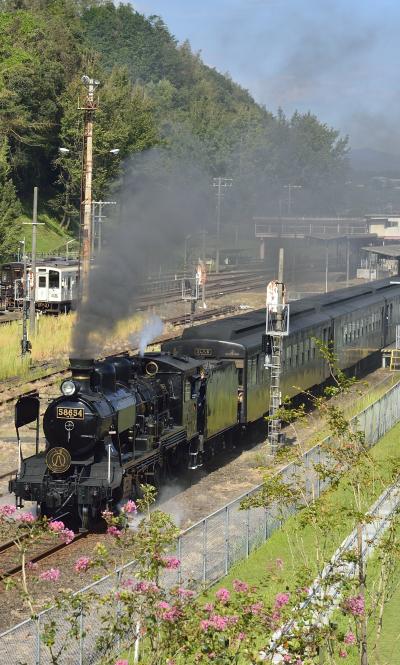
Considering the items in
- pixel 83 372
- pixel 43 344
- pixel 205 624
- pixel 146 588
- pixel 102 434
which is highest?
pixel 83 372

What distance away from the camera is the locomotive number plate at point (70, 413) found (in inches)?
773

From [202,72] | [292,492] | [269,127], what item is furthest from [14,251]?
[202,72]

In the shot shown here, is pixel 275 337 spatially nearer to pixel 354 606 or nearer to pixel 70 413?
pixel 70 413

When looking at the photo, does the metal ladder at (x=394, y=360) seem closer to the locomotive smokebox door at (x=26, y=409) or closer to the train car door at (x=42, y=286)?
the train car door at (x=42, y=286)

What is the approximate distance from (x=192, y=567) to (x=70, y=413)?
12.2 ft

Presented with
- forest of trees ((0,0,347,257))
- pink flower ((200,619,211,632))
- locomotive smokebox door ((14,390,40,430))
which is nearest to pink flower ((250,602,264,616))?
pink flower ((200,619,211,632))

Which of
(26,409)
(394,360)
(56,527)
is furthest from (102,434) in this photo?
(394,360)

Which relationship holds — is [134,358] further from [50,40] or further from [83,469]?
[50,40]

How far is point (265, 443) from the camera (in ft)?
102

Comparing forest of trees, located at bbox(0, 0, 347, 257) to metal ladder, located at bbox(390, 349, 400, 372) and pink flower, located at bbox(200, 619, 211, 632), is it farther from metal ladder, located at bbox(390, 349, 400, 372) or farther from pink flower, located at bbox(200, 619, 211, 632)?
pink flower, located at bbox(200, 619, 211, 632)

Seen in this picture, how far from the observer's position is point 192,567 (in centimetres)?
1817

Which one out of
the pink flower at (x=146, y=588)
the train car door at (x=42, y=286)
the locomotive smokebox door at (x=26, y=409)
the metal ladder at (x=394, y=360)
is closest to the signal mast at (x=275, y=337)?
the locomotive smokebox door at (x=26, y=409)

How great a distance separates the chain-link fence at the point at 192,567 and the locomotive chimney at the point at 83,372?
131 inches

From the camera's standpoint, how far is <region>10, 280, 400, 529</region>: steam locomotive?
19.8 meters
